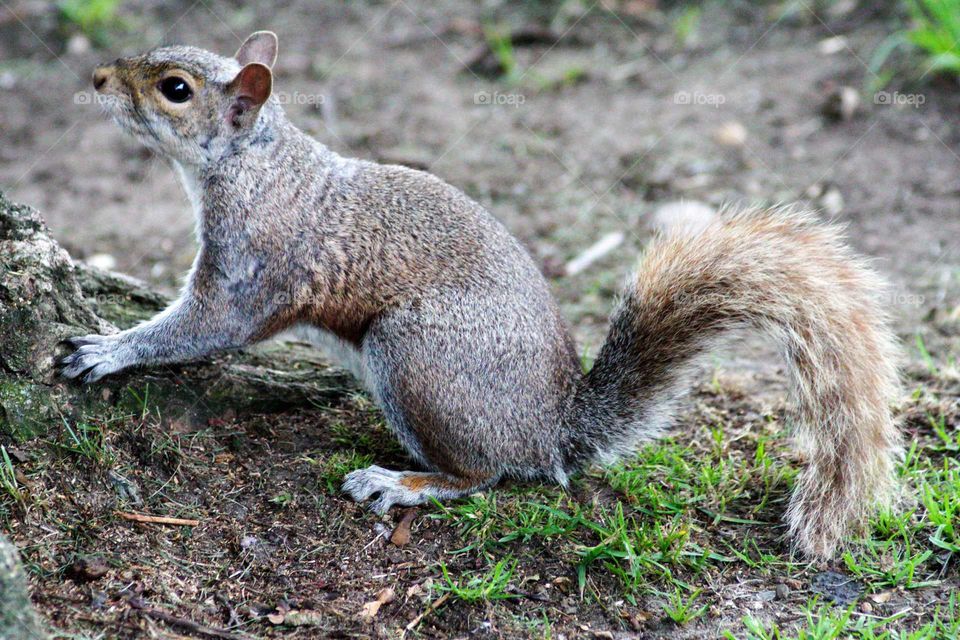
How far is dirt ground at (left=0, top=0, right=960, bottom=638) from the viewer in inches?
94.4

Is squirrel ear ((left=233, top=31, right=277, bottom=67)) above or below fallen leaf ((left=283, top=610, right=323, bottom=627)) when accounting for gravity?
above

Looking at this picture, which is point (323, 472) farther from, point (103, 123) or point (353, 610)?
point (103, 123)

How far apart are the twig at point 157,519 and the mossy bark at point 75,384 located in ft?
1.06

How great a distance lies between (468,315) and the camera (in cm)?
276

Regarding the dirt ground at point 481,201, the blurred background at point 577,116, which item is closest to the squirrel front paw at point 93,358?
the dirt ground at point 481,201

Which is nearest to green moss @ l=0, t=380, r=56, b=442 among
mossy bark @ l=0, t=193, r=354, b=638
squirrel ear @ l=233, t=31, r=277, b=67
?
mossy bark @ l=0, t=193, r=354, b=638

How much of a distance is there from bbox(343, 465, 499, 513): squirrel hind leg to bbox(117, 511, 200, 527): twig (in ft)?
1.45

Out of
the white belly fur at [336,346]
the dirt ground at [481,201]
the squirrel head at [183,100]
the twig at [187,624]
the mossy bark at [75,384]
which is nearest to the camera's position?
the twig at [187,624]

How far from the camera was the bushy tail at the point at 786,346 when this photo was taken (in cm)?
261

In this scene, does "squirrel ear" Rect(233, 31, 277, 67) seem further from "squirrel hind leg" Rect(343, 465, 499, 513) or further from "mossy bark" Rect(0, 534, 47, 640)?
"mossy bark" Rect(0, 534, 47, 640)

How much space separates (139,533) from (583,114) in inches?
160

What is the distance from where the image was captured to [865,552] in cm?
262

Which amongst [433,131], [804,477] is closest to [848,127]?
[433,131]

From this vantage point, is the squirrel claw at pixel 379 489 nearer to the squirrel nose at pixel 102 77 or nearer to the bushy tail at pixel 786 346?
the bushy tail at pixel 786 346
